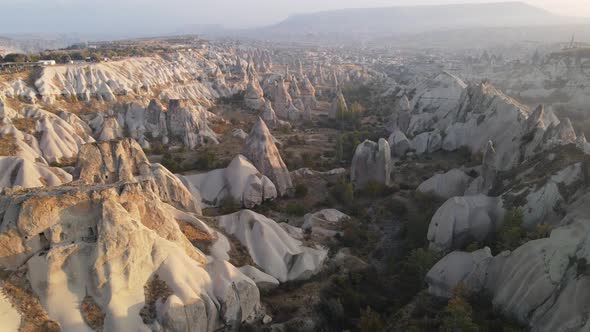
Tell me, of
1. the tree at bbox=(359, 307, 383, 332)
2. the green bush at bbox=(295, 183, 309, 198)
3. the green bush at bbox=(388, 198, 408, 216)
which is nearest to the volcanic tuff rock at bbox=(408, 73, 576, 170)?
the green bush at bbox=(388, 198, 408, 216)

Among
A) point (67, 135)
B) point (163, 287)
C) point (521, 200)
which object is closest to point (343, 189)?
point (521, 200)

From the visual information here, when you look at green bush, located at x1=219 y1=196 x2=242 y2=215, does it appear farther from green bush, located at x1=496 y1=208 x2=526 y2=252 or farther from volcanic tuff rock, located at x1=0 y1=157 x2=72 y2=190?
green bush, located at x1=496 y1=208 x2=526 y2=252

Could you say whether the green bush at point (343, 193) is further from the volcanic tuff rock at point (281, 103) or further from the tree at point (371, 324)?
the volcanic tuff rock at point (281, 103)

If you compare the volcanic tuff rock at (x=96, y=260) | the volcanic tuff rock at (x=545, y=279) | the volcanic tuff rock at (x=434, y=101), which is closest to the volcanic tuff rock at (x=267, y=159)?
the volcanic tuff rock at (x=96, y=260)

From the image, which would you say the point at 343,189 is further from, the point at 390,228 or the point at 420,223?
the point at 420,223

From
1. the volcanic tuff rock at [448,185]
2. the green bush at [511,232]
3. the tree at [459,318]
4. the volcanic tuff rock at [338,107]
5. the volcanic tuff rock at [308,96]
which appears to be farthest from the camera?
the volcanic tuff rock at [308,96]
